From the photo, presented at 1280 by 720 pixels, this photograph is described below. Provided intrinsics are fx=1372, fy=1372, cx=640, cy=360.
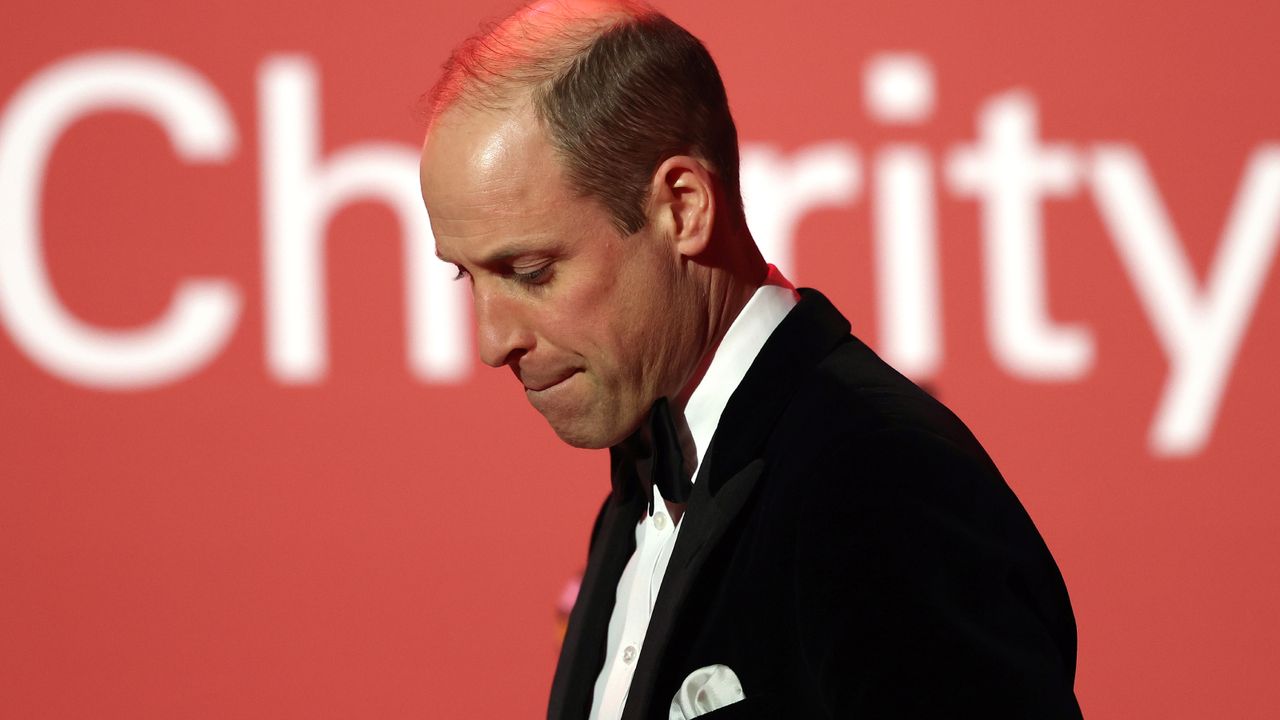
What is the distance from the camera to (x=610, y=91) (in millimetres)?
1004

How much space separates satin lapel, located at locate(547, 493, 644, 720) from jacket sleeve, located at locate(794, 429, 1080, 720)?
0.32 meters

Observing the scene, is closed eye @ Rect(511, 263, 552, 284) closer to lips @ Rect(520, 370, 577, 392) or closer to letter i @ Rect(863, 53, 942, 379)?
lips @ Rect(520, 370, 577, 392)

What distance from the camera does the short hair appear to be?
3.24 feet

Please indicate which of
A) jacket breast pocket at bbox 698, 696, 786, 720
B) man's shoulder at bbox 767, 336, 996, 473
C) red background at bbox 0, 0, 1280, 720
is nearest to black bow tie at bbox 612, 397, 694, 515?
man's shoulder at bbox 767, 336, 996, 473

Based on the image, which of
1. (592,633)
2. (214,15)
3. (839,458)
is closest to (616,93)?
(839,458)

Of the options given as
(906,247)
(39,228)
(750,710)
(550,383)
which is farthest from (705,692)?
(39,228)

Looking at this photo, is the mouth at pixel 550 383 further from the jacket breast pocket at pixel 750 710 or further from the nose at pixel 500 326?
the jacket breast pocket at pixel 750 710

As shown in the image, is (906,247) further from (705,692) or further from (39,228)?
(705,692)

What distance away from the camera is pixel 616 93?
1.00 m

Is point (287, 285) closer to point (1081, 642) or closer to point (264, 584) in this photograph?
point (264, 584)

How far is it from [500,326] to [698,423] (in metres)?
0.19

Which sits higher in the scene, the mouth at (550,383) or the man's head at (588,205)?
the man's head at (588,205)

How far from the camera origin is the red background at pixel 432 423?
3125mm

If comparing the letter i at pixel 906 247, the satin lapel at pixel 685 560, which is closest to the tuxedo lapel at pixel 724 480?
the satin lapel at pixel 685 560
